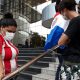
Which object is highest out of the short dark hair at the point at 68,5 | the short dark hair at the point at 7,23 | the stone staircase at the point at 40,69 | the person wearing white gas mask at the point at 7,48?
the short dark hair at the point at 68,5

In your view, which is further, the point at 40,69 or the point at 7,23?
the point at 40,69

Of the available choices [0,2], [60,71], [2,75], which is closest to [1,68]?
[2,75]

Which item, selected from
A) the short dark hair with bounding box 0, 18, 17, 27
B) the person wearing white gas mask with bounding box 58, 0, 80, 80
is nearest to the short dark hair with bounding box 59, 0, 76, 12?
the person wearing white gas mask with bounding box 58, 0, 80, 80

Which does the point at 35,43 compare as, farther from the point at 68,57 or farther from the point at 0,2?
A: the point at 68,57

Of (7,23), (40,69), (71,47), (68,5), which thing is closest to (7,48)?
(7,23)

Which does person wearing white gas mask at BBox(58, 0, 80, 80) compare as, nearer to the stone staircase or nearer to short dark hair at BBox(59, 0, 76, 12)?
short dark hair at BBox(59, 0, 76, 12)

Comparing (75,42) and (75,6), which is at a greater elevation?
(75,6)

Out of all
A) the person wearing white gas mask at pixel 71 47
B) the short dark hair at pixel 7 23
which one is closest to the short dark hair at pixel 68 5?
the person wearing white gas mask at pixel 71 47

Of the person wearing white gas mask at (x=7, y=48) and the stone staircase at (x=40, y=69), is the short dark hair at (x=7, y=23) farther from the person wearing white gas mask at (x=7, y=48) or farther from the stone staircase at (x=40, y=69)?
the stone staircase at (x=40, y=69)

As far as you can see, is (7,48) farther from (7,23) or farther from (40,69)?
(40,69)

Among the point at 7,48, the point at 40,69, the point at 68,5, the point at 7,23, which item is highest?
the point at 68,5

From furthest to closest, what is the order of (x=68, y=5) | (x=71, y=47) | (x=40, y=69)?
(x=40, y=69) → (x=68, y=5) → (x=71, y=47)

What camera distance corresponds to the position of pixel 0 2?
31.1m

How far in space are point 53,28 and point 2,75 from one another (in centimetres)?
85
